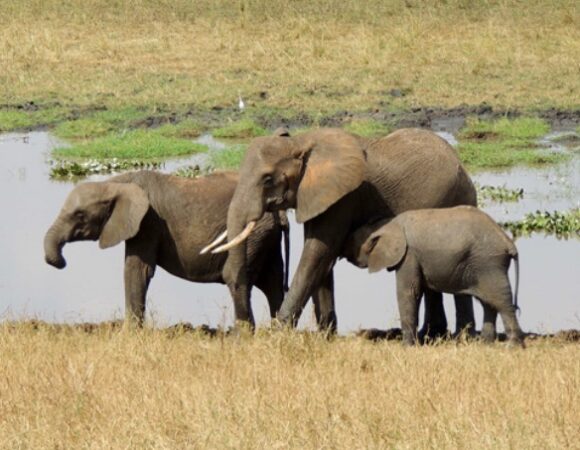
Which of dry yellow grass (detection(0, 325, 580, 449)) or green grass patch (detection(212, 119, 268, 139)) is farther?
green grass patch (detection(212, 119, 268, 139))

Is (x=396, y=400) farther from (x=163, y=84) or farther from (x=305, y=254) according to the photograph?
(x=163, y=84)

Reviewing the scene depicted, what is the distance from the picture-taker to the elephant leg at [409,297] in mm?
11430

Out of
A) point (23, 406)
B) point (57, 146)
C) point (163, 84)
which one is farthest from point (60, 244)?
point (163, 84)

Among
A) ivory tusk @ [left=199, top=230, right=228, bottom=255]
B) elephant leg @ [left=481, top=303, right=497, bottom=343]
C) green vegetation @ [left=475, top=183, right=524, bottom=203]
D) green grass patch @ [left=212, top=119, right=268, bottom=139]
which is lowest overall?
green vegetation @ [left=475, top=183, right=524, bottom=203]

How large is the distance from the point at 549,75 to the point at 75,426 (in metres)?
17.1

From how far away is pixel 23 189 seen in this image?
19094 mm

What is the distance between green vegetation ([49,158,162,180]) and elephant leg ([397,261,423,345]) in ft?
28.7

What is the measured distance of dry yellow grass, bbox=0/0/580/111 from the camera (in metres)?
24.4

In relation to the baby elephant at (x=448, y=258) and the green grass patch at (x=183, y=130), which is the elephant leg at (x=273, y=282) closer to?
the baby elephant at (x=448, y=258)

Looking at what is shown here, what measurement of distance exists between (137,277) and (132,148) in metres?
9.11

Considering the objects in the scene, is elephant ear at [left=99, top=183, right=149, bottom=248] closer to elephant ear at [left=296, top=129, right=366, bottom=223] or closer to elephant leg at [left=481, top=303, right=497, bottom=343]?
elephant ear at [left=296, top=129, right=366, bottom=223]

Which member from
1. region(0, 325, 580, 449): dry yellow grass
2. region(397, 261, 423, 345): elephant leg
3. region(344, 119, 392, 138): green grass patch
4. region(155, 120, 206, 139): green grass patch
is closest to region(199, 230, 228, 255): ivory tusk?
region(0, 325, 580, 449): dry yellow grass

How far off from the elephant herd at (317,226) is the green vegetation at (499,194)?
18.0ft

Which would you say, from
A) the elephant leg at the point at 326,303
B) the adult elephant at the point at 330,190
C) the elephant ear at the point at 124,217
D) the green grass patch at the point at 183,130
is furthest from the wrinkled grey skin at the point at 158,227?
the green grass patch at the point at 183,130
